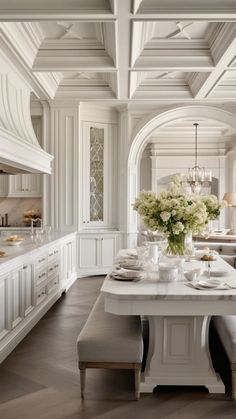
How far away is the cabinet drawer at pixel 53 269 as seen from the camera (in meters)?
5.34

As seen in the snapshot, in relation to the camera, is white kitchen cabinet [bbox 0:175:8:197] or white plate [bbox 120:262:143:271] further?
white kitchen cabinet [bbox 0:175:8:197]

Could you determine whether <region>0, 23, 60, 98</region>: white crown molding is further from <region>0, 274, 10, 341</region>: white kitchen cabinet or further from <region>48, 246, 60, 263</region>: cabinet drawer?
<region>0, 274, 10, 341</region>: white kitchen cabinet

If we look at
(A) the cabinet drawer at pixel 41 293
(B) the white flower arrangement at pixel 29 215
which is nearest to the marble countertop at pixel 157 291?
(A) the cabinet drawer at pixel 41 293

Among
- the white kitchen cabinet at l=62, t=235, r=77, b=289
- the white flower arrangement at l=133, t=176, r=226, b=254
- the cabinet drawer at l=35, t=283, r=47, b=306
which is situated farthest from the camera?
the white kitchen cabinet at l=62, t=235, r=77, b=289

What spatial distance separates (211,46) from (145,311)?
12.0 feet

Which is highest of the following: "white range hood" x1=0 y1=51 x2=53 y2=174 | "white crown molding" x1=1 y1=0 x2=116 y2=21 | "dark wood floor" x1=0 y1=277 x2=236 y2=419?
"white crown molding" x1=1 y1=0 x2=116 y2=21

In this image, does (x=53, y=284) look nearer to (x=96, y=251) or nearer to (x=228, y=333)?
(x=96, y=251)

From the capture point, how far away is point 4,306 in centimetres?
371

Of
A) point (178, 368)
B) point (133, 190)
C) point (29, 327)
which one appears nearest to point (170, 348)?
point (178, 368)

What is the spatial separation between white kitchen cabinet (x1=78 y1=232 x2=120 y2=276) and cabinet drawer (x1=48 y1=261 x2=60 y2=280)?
1.79m

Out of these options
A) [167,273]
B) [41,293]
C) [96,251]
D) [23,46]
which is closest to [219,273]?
[167,273]

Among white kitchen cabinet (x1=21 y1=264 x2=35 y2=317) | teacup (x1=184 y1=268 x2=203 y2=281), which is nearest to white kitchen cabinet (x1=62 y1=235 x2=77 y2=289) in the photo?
white kitchen cabinet (x1=21 y1=264 x2=35 y2=317)

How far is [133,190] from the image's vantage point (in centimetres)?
809

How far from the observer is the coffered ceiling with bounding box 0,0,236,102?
392 centimetres
